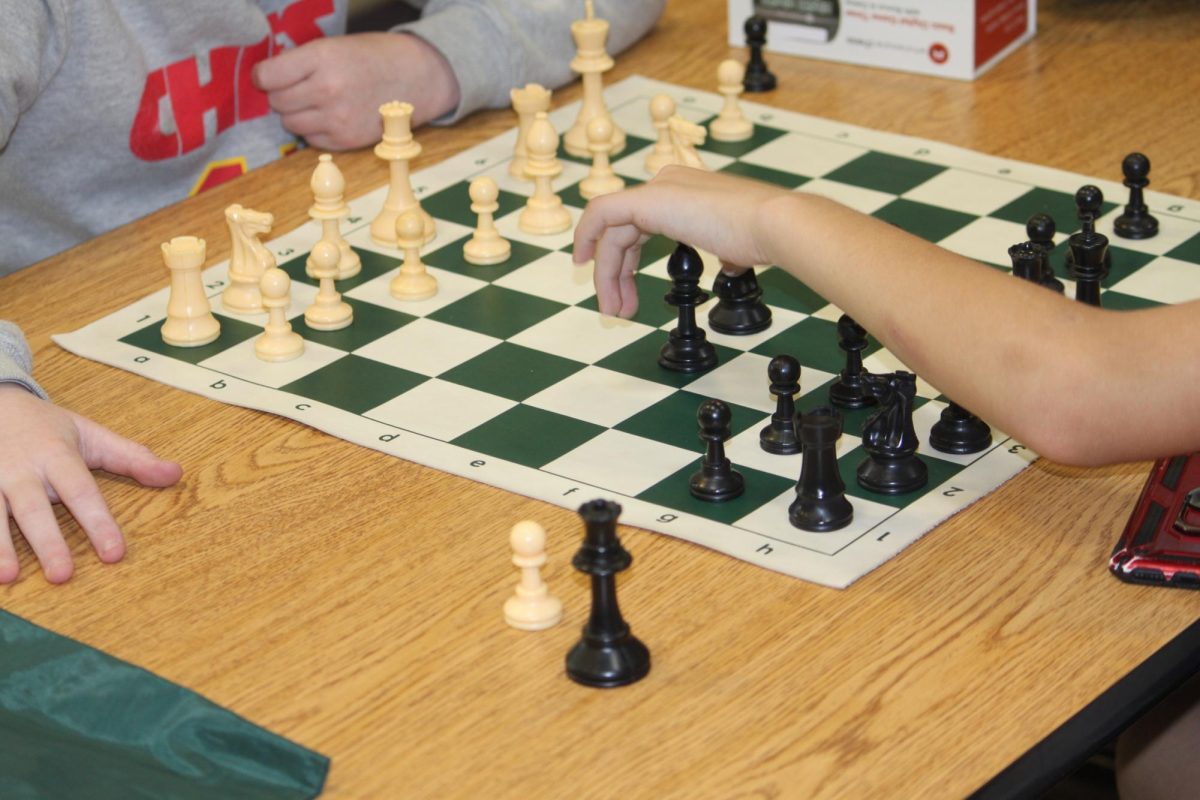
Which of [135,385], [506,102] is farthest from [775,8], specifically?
[135,385]

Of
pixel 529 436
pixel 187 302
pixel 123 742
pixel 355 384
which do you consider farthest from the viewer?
pixel 187 302

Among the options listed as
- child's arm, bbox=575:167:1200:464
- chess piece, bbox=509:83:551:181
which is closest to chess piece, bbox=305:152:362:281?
chess piece, bbox=509:83:551:181

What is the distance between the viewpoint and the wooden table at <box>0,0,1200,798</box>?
1097mm

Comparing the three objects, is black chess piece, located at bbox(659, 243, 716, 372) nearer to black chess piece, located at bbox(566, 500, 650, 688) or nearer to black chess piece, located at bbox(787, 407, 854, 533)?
black chess piece, located at bbox(787, 407, 854, 533)

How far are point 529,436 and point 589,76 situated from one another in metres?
0.81

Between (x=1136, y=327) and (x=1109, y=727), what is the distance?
31 centimetres

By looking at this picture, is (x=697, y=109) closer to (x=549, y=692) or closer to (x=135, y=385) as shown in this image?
(x=135, y=385)

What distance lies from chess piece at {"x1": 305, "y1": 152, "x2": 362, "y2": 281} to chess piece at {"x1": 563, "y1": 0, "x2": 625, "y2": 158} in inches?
15.9

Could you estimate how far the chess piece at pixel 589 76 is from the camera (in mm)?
2148

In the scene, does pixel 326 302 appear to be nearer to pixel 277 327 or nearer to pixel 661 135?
pixel 277 327

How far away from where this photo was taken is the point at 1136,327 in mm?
1268

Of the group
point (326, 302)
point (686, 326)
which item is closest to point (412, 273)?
point (326, 302)

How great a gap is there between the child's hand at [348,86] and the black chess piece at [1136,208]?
2.87ft

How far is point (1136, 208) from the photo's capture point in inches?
73.0
